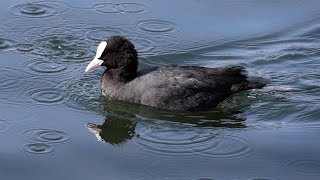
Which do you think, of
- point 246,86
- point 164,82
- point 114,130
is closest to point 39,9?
point 164,82

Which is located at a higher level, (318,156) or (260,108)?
(260,108)

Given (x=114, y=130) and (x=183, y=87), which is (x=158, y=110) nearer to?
(x=183, y=87)

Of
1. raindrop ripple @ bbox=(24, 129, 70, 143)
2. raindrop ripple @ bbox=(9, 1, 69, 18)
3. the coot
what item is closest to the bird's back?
the coot

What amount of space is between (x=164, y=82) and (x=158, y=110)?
33 cm

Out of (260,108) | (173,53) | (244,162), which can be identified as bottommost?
(244,162)

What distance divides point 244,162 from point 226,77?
1.85 m

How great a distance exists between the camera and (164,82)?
32.2ft

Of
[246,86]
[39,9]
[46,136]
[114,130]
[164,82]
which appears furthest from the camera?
[39,9]

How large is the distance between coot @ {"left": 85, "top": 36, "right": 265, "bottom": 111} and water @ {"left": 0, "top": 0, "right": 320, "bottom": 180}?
15 centimetres

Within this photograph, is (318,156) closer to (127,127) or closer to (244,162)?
(244,162)

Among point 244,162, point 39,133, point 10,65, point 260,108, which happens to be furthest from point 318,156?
point 10,65

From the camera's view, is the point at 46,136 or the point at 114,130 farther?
the point at 114,130

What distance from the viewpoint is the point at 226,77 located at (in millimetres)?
10008

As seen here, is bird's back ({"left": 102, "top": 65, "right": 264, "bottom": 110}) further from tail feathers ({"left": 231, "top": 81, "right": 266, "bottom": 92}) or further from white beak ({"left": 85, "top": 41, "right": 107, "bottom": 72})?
white beak ({"left": 85, "top": 41, "right": 107, "bottom": 72})
